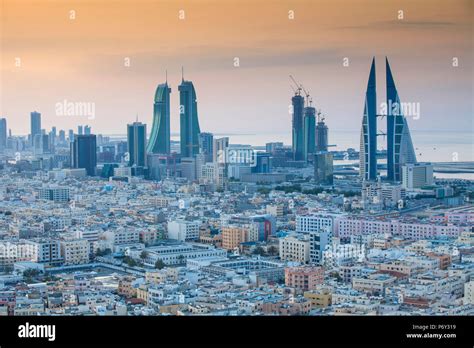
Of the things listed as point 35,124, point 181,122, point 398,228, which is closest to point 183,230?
point 398,228

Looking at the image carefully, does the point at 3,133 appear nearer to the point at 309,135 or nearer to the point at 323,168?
the point at 309,135

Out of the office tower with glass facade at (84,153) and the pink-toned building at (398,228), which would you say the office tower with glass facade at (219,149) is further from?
the pink-toned building at (398,228)

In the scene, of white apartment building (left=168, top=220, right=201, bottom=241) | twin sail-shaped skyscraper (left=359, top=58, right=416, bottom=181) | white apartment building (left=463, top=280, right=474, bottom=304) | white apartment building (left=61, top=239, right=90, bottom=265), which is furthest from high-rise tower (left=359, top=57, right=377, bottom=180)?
white apartment building (left=463, top=280, right=474, bottom=304)

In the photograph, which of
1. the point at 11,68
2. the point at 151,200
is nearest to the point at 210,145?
the point at 151,200

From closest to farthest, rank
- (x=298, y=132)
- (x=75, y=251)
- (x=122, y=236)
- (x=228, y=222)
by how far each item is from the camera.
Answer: (x=75, y=251), (x=122, y=236), (x=228, y=222), (x=298, y=132)

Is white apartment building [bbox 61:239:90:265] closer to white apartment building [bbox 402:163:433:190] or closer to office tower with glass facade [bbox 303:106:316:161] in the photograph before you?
office tower with glass facade [bbox 303:106:316:161]
